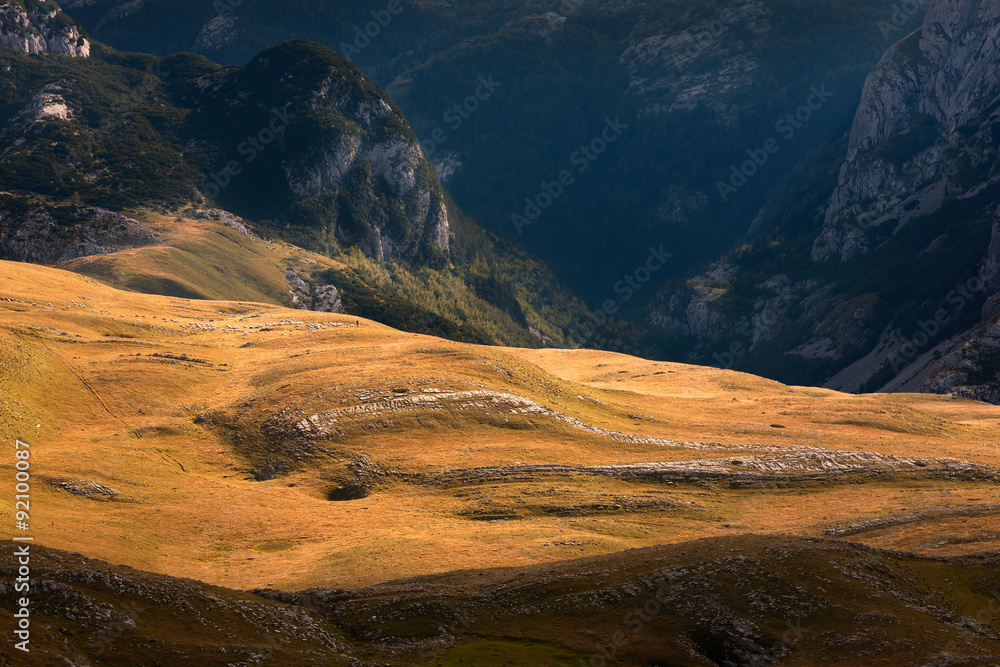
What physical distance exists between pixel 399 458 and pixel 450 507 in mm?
14420

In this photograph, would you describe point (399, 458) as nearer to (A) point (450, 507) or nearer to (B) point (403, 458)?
(B) point (403, 458)

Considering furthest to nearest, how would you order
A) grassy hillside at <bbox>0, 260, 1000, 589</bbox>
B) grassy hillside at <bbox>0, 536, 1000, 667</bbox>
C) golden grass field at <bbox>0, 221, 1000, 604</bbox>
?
grassy hillside at <bbox>0, 260, 1000, 589</bbox> < golden grass field at <bbox>0, 221, 1000, 604</bbox> < grassy hillside at <bbox>0, 536, 1000, 667</bbox>

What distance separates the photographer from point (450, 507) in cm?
9388

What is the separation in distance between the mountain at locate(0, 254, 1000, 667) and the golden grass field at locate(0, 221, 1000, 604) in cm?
45

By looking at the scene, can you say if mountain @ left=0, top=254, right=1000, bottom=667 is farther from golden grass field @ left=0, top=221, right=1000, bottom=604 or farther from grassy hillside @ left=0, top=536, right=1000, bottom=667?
golden grass field @ left=0, top=221, right=1000, bottom=604

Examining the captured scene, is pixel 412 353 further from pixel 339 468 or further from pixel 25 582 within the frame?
pixel 25 582

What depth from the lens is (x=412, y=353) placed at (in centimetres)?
13738

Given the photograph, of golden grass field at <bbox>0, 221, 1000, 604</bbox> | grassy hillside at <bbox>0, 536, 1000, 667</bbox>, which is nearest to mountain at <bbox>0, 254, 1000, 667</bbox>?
grassy hillside at <bbox>0, 536, 1000, 667</bbox>

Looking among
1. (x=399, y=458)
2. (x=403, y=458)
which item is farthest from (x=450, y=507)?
(x=399, y=458)

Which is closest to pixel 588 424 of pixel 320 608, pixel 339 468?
pixel 339 468

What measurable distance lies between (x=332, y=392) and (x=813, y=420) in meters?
81.9

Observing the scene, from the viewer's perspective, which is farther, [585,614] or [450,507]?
[450,507]

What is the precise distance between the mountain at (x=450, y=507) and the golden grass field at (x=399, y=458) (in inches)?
17.6

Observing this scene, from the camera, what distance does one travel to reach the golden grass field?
264ft
